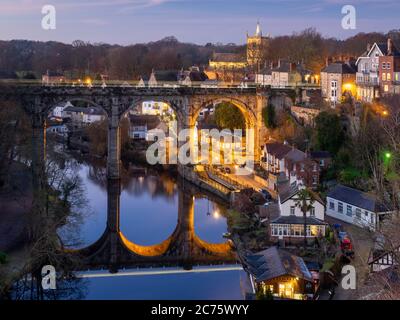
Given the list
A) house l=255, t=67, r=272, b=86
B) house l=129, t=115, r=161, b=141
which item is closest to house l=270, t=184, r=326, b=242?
house l=255, t=67, r=272, b=86

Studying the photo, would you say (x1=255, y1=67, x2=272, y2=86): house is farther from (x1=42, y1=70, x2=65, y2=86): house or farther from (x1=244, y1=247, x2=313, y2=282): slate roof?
(x1=244, y1=247, x2=313, y2=282): slate roof

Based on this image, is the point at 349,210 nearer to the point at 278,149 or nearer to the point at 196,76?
the point at 278,149

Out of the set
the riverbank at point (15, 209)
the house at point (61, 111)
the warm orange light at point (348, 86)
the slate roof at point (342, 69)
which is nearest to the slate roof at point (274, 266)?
the riverbank at point (15, 209)

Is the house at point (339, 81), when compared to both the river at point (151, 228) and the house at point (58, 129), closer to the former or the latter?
the river at point (151, 228)

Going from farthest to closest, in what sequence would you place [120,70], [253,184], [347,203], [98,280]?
1. [120,70]
2. [253,184]
3. [347,203]
4. [98,280]
